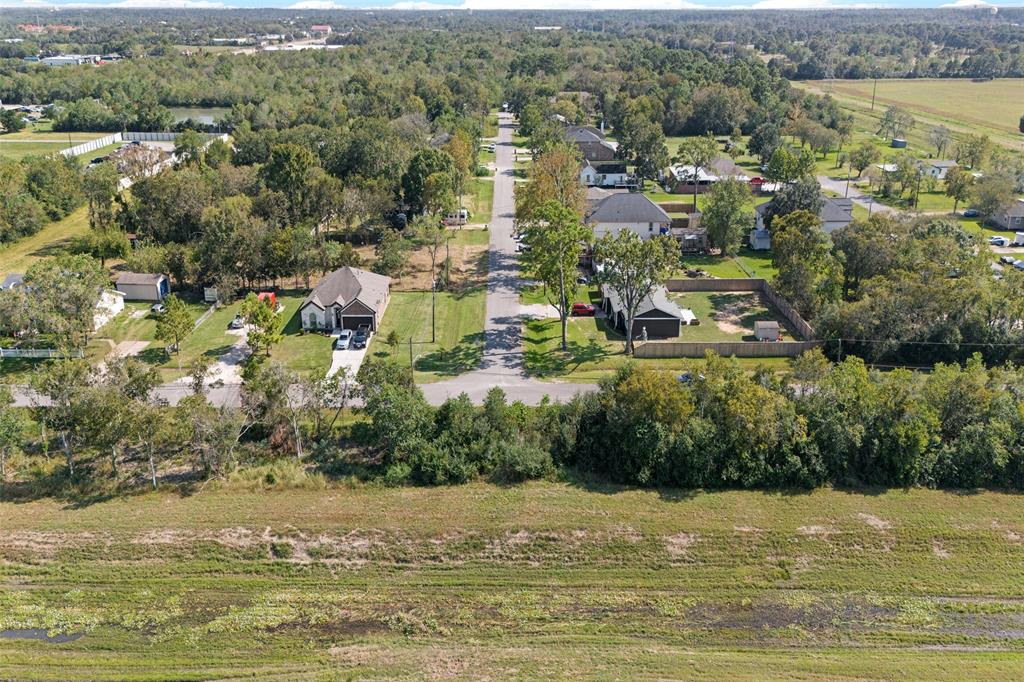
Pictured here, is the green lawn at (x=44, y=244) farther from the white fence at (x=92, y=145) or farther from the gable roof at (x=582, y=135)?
the gable roof at (x=582, y=135)

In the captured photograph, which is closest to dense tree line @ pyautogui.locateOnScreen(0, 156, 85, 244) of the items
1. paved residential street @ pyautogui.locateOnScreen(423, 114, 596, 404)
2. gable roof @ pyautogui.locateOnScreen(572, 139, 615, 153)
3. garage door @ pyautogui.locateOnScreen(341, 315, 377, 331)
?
garage door @ pyautogui.locateOnScreen(341, 315, 377, 331)

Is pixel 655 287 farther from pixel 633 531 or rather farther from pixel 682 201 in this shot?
pixel 682 201

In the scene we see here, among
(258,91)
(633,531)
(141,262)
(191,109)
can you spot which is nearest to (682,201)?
(141,262)

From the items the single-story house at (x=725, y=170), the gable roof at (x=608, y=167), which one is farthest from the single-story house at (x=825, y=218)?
the gable roof at (x=608, y=167)

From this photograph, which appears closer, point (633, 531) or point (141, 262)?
point (633, 531)

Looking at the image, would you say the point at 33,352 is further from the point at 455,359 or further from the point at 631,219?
the point at 631,219

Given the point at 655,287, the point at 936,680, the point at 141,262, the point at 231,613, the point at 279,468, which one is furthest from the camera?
the point at 141,262

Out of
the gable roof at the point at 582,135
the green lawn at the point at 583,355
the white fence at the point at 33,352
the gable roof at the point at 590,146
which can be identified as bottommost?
the white fence at the point at 33,352
